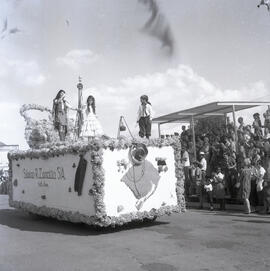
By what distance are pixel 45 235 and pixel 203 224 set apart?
4.26 m

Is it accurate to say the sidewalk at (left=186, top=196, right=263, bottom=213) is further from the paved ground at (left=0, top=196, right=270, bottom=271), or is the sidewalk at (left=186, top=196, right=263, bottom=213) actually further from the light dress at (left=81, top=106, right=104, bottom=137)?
the light dress at (left=81, top=106, right=104, bottom=137)

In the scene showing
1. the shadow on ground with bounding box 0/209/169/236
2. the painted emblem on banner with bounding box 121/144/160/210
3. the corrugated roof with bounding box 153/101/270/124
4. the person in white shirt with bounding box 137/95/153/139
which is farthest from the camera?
the corrugated roof with bounding box 153/101/270/124

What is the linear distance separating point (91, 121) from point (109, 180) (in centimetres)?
353

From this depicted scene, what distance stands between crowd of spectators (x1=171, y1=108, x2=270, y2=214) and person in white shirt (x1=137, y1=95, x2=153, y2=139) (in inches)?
130

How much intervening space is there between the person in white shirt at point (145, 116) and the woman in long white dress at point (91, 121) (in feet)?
4.78

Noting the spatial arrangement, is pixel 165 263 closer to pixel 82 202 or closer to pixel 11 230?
pixel 82 202

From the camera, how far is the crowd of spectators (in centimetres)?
1310

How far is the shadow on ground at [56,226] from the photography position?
1065 centimetres

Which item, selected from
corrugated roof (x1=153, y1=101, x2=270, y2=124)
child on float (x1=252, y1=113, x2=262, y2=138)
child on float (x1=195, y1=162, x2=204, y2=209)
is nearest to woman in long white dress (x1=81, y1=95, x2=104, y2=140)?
child on float (x1=195, y1=162, x2=204, y2=209)

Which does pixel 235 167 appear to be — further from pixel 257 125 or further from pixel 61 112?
pixel 61 112

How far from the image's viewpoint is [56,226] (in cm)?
1187

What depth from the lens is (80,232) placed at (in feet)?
34.5

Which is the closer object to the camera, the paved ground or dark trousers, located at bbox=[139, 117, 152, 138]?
the paved ground

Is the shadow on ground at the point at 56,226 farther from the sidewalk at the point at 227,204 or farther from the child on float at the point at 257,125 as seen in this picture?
the child on float at the point at 257,125
